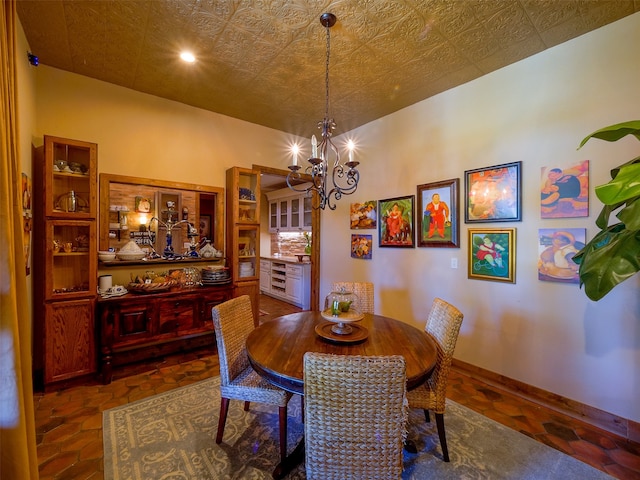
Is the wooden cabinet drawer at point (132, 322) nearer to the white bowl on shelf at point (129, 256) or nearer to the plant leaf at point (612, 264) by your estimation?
the white bowl on shelf at point (129, 256)

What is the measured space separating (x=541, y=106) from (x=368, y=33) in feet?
5.40

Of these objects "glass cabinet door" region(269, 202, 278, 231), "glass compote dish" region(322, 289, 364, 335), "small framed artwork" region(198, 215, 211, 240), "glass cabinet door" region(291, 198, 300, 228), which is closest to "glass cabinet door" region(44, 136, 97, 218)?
"small framed artwork" region(198, 215, 211, 240)

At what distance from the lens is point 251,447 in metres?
1.90

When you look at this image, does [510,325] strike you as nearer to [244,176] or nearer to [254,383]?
[254,383]

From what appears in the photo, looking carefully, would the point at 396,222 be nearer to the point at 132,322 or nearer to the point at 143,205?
the point at 143,205

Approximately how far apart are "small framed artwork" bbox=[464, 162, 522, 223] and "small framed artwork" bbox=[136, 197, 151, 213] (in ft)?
11.7

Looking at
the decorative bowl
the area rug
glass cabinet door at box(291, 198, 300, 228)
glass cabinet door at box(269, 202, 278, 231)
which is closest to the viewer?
the area rug

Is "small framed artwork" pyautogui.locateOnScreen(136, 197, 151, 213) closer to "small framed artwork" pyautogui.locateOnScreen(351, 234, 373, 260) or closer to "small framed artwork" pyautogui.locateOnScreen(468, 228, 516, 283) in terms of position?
"small framed artwork" pyautogui.locateOnScreen(351, 234, 373, 260)

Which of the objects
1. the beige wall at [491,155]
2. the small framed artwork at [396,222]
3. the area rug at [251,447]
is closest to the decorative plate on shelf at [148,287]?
the area rug at [251,447]

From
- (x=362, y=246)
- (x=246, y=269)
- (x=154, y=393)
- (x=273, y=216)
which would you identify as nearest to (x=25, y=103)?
(x=246, y=269)

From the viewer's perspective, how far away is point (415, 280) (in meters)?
3.40

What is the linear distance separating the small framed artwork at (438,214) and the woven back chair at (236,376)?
2.26m

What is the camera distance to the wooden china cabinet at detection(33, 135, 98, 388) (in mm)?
2488

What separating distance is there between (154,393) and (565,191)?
395cm
